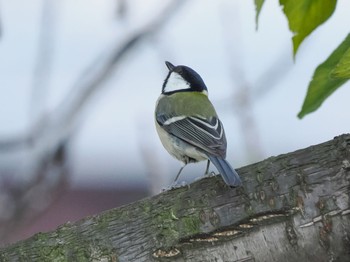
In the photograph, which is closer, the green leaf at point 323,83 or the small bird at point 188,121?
the green leaf at point 323,83

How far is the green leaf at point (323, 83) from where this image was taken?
0.74 meters

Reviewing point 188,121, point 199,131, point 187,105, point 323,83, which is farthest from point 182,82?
point 323,83

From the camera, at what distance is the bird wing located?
213 cm

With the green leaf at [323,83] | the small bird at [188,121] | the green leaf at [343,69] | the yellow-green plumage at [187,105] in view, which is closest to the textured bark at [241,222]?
the green leaf at [323,83]

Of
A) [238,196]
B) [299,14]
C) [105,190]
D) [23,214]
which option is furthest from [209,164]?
[105,190]

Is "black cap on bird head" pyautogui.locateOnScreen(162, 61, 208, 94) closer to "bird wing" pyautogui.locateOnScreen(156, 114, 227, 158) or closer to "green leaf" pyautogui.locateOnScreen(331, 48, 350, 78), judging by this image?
"bird wing" pyautogui.locateOnScreen(156, 114, 227, 158)

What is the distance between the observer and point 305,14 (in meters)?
0.75

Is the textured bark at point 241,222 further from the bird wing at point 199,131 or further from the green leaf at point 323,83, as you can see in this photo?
the bird wing at point 199,131

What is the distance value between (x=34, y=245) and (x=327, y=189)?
0.38 m

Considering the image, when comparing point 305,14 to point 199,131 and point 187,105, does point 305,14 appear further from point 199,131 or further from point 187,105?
point 187,105

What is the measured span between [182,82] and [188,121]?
0.90 ft

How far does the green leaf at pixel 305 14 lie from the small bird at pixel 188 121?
46.4 inches

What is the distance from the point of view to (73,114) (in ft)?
3.67

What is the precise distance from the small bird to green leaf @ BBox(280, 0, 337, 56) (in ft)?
3.86
